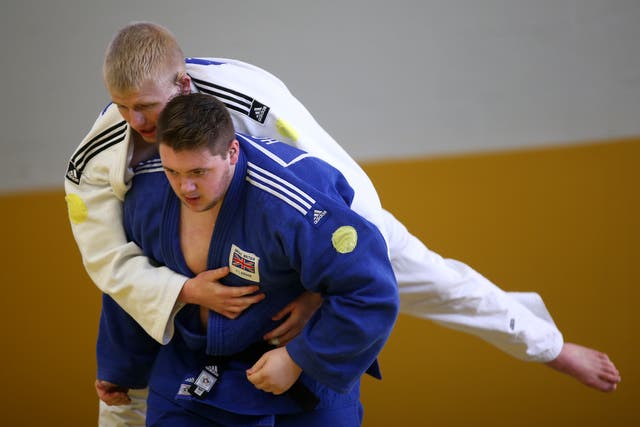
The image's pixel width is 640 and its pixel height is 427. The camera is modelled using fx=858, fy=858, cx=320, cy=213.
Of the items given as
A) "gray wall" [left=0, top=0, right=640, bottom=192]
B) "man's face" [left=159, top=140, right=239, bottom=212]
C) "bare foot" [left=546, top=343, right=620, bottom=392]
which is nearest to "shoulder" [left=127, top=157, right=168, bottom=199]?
"man's face" [left=159, top=140, right=239, bottom=212]

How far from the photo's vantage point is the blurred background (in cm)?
298

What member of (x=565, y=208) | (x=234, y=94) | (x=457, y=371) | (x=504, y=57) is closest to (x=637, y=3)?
(x=504, y=57)

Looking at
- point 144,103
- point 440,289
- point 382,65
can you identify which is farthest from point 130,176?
point 382,65

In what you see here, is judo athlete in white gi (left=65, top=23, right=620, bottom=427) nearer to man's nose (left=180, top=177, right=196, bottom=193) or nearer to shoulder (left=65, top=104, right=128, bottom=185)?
shoulder (left=65, top=104, right=128, bottom=185)

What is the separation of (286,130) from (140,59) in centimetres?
37

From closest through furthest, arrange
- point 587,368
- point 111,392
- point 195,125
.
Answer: point 195,125 < point 111,392 < point 587,368

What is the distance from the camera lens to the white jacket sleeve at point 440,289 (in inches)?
81.0

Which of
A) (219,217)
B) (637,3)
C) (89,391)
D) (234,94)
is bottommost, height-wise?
(89,391)

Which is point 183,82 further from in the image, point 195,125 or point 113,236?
point 113,236

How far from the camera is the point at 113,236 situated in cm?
197

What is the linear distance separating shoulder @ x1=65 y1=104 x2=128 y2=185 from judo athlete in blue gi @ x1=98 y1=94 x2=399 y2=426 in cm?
9

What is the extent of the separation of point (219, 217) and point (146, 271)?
243 millimetres

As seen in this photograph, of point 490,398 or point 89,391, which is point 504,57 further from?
point 89,391

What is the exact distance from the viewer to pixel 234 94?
1983mm
